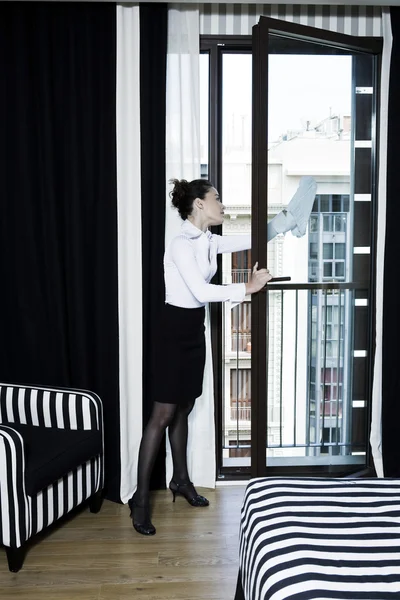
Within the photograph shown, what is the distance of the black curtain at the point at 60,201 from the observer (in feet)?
11.3

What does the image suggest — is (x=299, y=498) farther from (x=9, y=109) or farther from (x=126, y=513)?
(x=9, y=109)

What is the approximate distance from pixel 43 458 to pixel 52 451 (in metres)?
0.08

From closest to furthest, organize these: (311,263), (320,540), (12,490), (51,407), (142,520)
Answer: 1. (320,540)
2. (12,490)
3. (142,520)
4. (51,407)
5. (311,263)

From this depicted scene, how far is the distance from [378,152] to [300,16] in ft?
2.75

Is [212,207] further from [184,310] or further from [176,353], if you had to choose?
[176,353]

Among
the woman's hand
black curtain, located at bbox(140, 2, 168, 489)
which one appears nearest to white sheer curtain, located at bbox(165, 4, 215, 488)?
black curtain, located at bbox(140, 2, 168, 489)

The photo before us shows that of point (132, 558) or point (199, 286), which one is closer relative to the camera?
point (132, 558)

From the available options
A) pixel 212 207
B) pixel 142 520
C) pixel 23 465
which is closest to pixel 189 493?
pixel 142 520

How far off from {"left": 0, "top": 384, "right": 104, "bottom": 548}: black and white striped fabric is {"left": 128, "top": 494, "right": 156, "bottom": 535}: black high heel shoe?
0.81ft

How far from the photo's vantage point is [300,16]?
3.63 meters

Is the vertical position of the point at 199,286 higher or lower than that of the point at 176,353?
higher

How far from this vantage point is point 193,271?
3.04 m

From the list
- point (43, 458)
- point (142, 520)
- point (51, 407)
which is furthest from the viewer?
point (51, 407)

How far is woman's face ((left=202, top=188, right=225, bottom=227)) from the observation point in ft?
10.4
